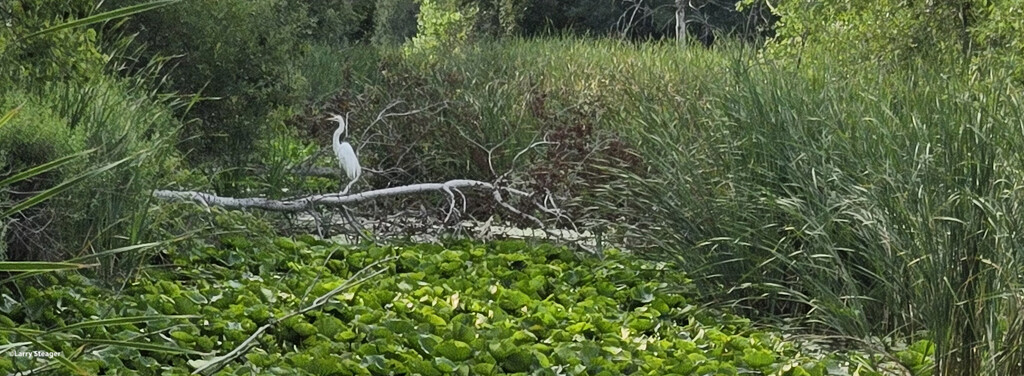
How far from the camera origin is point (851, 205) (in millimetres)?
5254

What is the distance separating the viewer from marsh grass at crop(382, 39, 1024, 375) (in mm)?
4574

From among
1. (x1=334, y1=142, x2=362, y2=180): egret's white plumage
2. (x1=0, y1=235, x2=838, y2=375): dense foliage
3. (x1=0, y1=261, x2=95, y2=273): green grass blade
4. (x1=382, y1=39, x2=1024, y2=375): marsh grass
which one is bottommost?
(x1=334, y1=142, x2=362, y2=180): egret's white plumage

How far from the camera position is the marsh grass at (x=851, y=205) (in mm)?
4574

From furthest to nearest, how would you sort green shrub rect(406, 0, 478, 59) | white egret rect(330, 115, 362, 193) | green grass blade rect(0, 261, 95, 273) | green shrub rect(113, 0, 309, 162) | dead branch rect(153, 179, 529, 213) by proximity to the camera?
1. green shrub rect(406, 0, 478, 59)
2. green shrub rect(113, 0, 309, 162)
3. white egret rect(330, 115, 362, 193)
4. dead branch rect(153, 179, 529, 213)
5. green grass blade rect(0, 261, 95, 273)

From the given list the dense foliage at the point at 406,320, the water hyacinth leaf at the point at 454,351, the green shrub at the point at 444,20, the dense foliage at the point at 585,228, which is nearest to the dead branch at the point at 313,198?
the dense foliage at the point at 585,228

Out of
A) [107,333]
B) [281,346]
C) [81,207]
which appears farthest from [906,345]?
[81,207]

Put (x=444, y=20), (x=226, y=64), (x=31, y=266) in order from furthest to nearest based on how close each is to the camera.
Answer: (x=444, y=20)
(x=226, y=64)
(x=31, y=266)

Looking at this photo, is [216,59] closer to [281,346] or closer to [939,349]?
[281,346]

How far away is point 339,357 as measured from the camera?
453cm

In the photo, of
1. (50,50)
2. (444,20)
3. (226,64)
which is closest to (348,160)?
(226,64)

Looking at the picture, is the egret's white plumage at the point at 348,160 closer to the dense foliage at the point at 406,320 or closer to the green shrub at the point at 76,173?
the dense foliage at the point at 406,320

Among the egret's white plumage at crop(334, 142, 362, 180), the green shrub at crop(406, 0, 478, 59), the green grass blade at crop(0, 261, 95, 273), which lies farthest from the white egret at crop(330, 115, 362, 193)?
the green shrub at crop(406, 0, 478, 59)

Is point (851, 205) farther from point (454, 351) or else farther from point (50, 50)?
point (50, 50)

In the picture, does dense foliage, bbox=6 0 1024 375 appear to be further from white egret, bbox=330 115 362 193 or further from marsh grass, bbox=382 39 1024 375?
white egret, bbox=330 115 362 193
